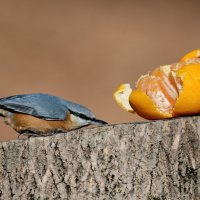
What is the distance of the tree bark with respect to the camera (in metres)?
3.14

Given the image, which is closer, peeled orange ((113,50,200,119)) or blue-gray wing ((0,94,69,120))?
peeled orange ((113,50,200,119))

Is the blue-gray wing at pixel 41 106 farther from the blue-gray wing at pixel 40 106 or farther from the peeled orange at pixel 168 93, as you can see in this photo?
the peeled orange at pixel 168 93

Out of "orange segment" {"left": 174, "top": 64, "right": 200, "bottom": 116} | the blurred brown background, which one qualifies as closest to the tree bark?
"orange segment" {"left": 174, "top": 64, "right": 200, "bottom": 116}

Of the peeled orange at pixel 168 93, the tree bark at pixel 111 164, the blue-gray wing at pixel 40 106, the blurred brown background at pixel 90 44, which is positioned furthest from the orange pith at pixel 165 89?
the blurred brown background at pixel 90 44

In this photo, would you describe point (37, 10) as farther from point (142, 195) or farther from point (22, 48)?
point (142, 195)

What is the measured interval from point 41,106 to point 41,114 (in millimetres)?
44

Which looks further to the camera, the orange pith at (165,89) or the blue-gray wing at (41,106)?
the blue-gray wing at (41,106)

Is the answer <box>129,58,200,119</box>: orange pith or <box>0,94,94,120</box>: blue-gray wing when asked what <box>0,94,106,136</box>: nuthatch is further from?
<box>129,58,200,119</box>: orange pith

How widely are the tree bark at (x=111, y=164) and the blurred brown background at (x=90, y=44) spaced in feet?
9.82

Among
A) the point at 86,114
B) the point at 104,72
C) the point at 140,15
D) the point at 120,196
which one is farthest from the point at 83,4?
the point at 120,196

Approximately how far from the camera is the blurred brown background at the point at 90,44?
6695 mm

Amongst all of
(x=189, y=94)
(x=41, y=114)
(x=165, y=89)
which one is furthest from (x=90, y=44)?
(x=189, y=94)

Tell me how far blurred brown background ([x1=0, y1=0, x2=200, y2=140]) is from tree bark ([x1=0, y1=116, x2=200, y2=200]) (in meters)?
2.99

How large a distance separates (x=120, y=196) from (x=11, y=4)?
4490mm
